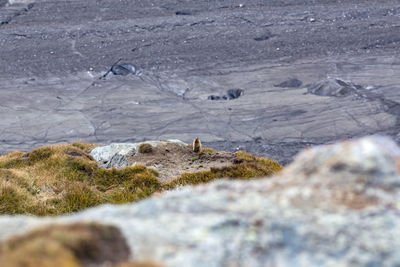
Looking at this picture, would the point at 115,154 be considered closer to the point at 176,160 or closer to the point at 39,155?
the point at 176,160

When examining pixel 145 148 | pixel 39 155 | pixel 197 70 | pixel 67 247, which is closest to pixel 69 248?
pixel 67 247

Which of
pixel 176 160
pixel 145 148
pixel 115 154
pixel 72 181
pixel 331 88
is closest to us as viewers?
pixel 72 181

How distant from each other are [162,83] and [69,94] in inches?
252

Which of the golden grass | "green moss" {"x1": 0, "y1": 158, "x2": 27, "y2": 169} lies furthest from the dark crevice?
the golden grass

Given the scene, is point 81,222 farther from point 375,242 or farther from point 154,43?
point 154,43

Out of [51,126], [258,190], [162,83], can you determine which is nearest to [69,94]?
[51,126]

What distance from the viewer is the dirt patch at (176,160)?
15516mm

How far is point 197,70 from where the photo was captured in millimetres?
35750

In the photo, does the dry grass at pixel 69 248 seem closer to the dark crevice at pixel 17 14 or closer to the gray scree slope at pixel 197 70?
the gray scree slope at pixel 197 70

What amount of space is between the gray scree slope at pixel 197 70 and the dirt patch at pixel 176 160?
10.2 m

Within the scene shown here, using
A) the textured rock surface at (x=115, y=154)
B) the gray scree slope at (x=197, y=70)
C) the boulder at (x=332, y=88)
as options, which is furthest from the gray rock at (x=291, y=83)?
the textured rock surface at (x=115, y=154)

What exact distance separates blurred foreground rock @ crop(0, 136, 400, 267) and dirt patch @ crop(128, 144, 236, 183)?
31.1 feet

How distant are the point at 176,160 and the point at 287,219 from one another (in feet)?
41.0

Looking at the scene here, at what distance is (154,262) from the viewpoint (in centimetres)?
405
